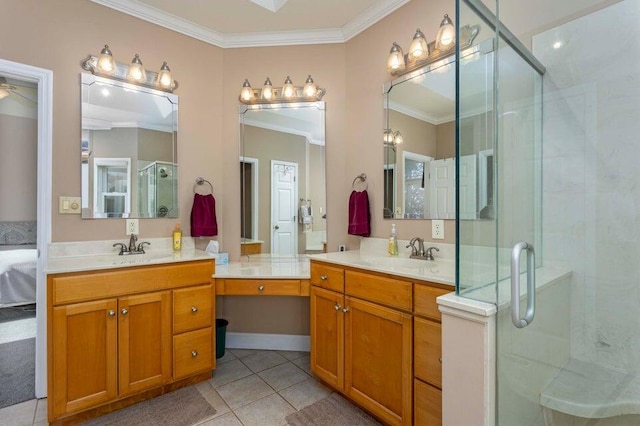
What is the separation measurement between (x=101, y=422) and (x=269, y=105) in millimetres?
2482

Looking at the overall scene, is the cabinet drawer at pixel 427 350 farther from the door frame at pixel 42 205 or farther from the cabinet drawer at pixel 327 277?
the door frame at pixel 42 205

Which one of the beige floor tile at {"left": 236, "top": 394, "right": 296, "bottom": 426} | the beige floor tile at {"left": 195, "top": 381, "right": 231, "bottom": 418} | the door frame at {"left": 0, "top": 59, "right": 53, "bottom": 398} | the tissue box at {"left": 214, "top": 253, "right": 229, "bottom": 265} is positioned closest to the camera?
the beige floor tile at {"left": 236, "top": 394, "right": 296, "bottom": 426}

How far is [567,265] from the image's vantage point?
1577 mm

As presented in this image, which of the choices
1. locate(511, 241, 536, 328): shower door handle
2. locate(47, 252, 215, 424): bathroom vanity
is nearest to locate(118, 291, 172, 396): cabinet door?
locate(47, 252, 215, 424): bathroom vanity

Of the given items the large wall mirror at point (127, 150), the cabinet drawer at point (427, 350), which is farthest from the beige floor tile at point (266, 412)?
the large wall mirror at point (127, 150)

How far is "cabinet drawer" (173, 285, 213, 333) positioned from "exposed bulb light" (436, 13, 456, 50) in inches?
87.0

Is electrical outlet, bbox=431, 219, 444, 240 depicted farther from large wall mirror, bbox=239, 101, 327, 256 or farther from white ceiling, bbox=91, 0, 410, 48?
white ceiling, bbox=91, 0, 410, 48

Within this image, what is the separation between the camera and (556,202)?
1.62m

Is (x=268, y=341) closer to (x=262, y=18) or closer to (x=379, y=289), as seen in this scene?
(x=379, y=289)

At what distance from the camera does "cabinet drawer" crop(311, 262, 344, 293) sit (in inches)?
77.8

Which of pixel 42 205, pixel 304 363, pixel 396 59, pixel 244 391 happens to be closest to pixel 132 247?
pixel 42 205

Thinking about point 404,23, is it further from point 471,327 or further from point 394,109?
point 471,327

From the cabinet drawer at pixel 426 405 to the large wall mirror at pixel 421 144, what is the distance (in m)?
0.98

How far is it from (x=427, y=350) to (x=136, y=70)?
2.66 m
